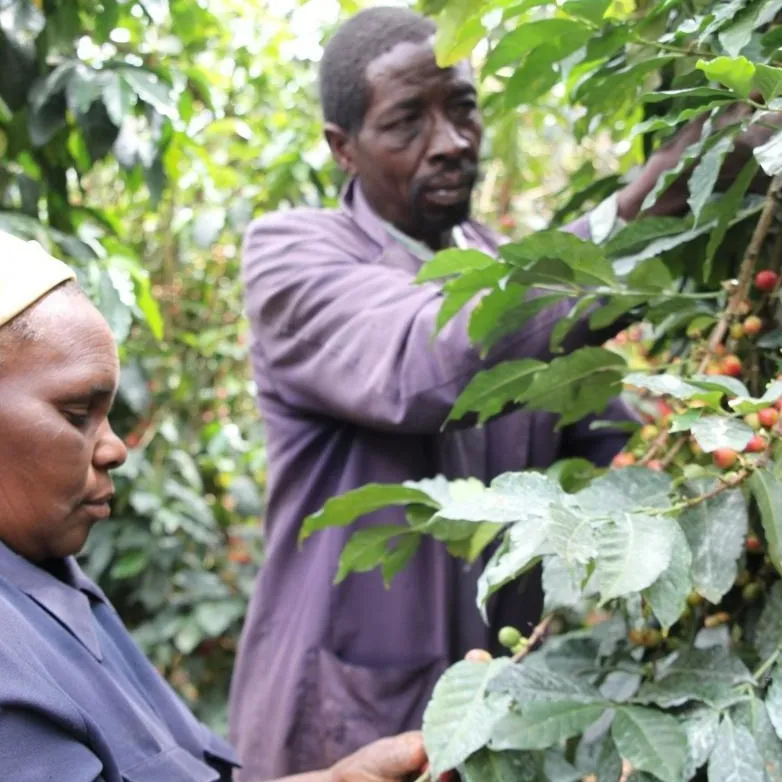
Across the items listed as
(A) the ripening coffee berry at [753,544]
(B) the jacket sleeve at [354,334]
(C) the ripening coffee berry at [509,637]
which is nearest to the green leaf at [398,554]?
(C) the ripening coffee berry at [509,637]

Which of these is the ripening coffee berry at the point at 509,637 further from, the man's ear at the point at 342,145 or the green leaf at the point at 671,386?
the man's ear at the point at 342,145

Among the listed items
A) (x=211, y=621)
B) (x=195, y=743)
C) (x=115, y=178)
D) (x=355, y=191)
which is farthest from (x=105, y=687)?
(x=115, y=178)

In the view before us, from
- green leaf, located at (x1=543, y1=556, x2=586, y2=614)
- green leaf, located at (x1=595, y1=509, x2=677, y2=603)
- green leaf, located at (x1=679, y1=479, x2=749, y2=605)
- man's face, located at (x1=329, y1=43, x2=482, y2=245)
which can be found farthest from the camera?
man's face, located at (x1=329, y1=43, x2=482, y2=245)

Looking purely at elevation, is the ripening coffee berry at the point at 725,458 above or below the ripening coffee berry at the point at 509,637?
above

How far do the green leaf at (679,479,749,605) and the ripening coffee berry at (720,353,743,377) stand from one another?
21 centimetres

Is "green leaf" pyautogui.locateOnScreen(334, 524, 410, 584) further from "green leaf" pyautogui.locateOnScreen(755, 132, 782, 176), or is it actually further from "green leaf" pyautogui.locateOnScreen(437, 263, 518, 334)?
"green leaf" pyautogui.locateOnScreen(755, 132, 782, 176)

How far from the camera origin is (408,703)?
5.47ft

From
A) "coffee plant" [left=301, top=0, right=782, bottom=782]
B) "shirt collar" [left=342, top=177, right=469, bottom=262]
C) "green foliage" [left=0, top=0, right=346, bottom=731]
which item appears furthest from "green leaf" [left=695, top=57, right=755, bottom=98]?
"green foliage" [left=0, top=0, right=346, bottom=731]

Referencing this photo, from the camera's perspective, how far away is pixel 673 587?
958 millimetres

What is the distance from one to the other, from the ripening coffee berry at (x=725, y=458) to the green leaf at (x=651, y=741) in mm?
230

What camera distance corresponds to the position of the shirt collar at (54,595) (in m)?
1.08

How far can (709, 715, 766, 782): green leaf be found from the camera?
947 millimetres

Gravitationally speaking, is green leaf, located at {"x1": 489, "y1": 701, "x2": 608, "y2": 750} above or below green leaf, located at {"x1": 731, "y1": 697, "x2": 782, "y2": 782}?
below

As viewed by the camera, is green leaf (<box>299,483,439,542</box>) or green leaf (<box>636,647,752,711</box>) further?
green leaf (<box>299,483,439,542</box>)
